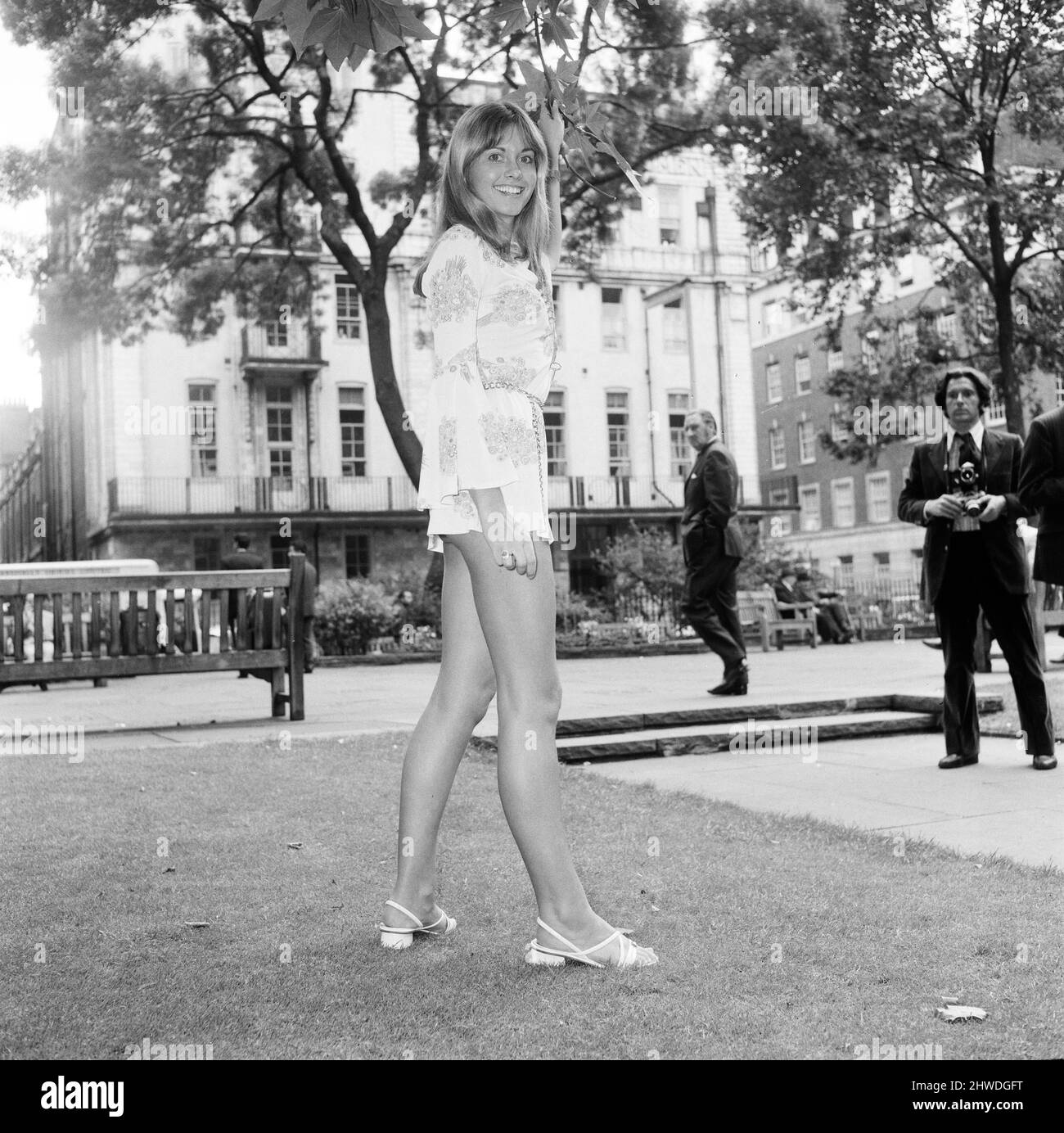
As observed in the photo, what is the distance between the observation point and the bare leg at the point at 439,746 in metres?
3.26

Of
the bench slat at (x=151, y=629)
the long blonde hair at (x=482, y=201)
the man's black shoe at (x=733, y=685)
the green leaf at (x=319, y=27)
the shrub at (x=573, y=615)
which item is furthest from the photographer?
the shrub at (x=573, y=615)

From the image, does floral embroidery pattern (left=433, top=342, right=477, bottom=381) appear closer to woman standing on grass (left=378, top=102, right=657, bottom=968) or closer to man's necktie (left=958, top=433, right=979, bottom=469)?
woman standing on grass (left=378, top=102, right=657, bottom=968)

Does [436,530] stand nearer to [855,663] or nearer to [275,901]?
[275,901]

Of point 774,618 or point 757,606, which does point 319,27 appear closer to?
point 757,606

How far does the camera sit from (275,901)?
3.66m

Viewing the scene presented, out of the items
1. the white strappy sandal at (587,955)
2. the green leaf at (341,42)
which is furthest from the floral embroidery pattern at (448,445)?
the white strappy sandal at (587,955)

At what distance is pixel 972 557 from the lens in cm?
627

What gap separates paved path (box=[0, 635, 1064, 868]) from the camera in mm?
4992

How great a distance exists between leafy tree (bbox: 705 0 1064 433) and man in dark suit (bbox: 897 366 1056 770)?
14.9 m

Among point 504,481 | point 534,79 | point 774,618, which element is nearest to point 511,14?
point 534,79

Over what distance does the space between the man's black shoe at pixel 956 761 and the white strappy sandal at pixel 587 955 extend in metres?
3.70

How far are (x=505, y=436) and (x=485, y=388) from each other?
131 mm

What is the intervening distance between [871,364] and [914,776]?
2149 cm

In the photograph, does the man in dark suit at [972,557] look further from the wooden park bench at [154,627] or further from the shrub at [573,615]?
the shrub at [573,615]
